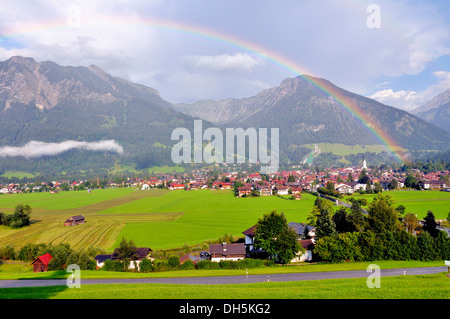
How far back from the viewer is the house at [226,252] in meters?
29.1

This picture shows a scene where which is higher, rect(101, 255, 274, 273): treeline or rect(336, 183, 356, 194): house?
rect(336, 183, 356, 194): house

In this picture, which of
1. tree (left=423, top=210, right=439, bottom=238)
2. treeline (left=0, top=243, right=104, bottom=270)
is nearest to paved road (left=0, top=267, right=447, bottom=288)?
treeline (left=0, top=243, right=104, bottom=270)

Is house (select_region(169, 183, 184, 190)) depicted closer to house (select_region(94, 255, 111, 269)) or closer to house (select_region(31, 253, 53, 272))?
house (select_region(94, 255, 111, 269))

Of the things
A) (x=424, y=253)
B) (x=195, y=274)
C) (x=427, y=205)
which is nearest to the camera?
(x=195, y=274)

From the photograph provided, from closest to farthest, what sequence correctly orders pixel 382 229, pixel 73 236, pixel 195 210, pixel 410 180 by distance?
pixel 382 229 → pixel 73 236 → pixel 195 210 → pixel 410 180

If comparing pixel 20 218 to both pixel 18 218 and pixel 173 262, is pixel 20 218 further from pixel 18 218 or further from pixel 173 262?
pixel 173 262

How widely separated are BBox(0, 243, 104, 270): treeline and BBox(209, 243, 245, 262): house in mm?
11090

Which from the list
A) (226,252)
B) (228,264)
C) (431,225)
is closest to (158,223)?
(226,252)

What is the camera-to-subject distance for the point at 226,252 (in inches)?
1151

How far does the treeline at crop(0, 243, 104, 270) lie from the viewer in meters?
26.6
